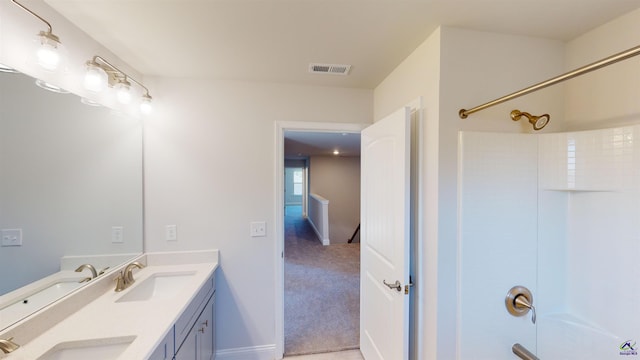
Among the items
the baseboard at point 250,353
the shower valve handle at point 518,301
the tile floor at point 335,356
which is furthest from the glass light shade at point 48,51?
the shower valve handle at point 518,301

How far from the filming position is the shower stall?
1234mm

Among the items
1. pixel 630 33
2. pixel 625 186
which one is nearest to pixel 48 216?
pixel 625 186

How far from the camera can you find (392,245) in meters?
1.52

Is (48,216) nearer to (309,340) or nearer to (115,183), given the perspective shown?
(115,183)

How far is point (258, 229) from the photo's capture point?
6.65ft

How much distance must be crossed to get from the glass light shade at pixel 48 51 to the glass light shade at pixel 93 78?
9.1 inches

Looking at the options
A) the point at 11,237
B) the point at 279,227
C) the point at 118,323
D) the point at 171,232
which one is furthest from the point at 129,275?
the point at 279,227

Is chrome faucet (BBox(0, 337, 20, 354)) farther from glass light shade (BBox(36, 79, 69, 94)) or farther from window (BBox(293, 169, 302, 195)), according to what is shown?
window (BBox(293, 169, 302, 195))

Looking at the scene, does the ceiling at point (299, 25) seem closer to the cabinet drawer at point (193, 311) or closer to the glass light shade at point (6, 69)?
the glass light shade at point (6, 69)

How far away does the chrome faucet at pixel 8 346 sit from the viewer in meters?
0.93

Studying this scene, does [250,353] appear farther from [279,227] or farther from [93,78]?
[93,78]

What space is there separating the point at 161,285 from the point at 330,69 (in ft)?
6.97

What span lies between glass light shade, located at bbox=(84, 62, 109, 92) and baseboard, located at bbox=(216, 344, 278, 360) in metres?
2.17

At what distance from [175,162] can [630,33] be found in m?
2.95
